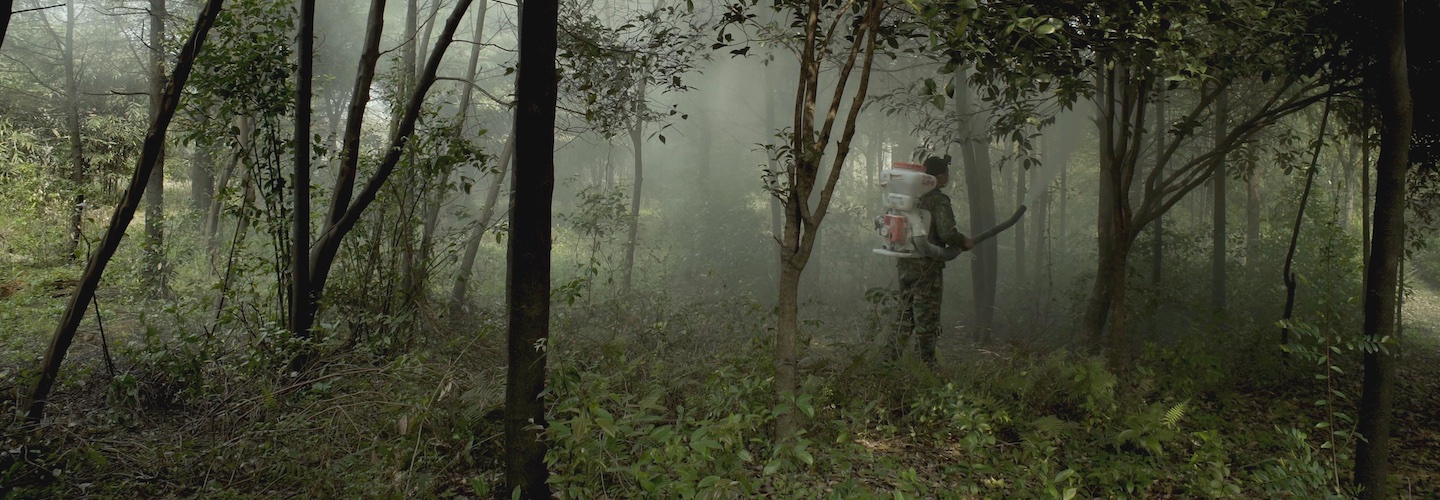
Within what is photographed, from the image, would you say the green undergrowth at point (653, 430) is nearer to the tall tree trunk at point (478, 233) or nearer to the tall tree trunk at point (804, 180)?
the tall tree trunk at point (804, 180)

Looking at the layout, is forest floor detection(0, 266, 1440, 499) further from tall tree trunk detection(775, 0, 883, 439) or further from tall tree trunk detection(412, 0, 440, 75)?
tall tree trunk detection(412, 0, 440, 75)

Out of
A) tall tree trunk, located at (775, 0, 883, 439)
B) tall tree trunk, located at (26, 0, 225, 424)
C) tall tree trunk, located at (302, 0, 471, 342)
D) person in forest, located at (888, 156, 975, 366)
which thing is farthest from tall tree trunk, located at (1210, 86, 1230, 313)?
tall tree trunk, located at (26, 0, 225, 424)

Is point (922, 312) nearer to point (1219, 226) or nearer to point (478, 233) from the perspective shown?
point (478, 233)

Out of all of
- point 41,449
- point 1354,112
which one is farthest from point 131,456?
point 1354,112

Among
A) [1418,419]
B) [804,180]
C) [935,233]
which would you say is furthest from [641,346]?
[1418,419]

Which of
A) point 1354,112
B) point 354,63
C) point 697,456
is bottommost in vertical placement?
point 697,456

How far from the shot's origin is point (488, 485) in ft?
12.2

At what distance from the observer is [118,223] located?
14.0 ft

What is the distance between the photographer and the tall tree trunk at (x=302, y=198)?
202 inches

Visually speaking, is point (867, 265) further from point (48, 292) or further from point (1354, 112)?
point (48, 292)

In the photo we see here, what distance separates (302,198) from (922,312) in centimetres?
501

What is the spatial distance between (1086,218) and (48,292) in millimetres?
28819

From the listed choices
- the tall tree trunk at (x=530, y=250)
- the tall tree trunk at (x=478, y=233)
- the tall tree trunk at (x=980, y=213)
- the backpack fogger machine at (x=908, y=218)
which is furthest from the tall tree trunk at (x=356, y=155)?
the tall tree trunk at (x=980, y=213)

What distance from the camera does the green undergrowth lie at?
3.46m
